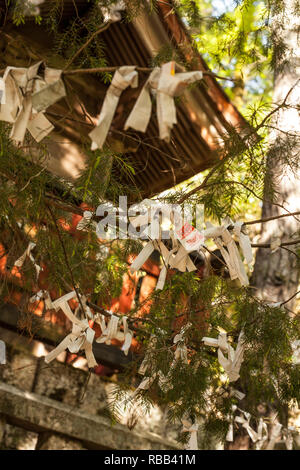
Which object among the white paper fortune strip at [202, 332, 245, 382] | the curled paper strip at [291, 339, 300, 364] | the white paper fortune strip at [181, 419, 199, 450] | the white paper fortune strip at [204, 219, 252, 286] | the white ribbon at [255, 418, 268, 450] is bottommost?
the white paper fortune strip at [181, 419, 199, 450]

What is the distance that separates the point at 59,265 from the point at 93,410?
56.0 inches

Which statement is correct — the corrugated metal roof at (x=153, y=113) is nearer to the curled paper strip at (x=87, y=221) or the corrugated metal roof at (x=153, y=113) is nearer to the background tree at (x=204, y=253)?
the background tree at (x=204, y=253)

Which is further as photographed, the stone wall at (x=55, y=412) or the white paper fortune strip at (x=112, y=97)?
the stone wall at (x=55, y=412)

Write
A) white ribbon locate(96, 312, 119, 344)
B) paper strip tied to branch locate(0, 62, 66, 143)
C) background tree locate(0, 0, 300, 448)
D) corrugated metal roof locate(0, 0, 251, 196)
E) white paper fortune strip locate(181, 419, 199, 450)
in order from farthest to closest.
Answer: corrugated metal roof locate(0, 0, 251, 196) < white paper fortune strip locate(181, 419, 199, 450) < white ribbon locate(96, 312, 119, 344) < background tree locate(0, 0, 300, 448) < paper strip tied to branch locate(0, 62, 66, 143)

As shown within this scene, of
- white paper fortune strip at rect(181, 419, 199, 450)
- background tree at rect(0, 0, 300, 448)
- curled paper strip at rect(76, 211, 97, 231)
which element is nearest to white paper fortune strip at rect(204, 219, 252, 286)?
background tree at rect(0, 0, 300, 448)

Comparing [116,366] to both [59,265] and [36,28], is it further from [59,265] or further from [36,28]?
[36,28]

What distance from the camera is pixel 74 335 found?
2.32m

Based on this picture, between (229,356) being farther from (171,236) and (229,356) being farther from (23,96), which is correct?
(23,96)

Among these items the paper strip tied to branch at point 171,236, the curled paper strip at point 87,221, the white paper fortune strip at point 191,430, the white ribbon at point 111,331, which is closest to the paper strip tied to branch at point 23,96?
the paper strip tied to branch at point 171,236

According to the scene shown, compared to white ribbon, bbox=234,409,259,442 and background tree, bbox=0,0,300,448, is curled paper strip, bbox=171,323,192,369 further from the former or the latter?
white ribbon, bbox=234,409,259,442

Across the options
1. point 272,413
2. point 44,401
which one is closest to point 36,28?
point 44,401

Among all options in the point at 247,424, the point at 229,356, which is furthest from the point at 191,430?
the point at 247,424

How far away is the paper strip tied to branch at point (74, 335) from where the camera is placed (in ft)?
7.51

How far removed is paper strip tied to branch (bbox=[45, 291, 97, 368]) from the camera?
2289 mm
